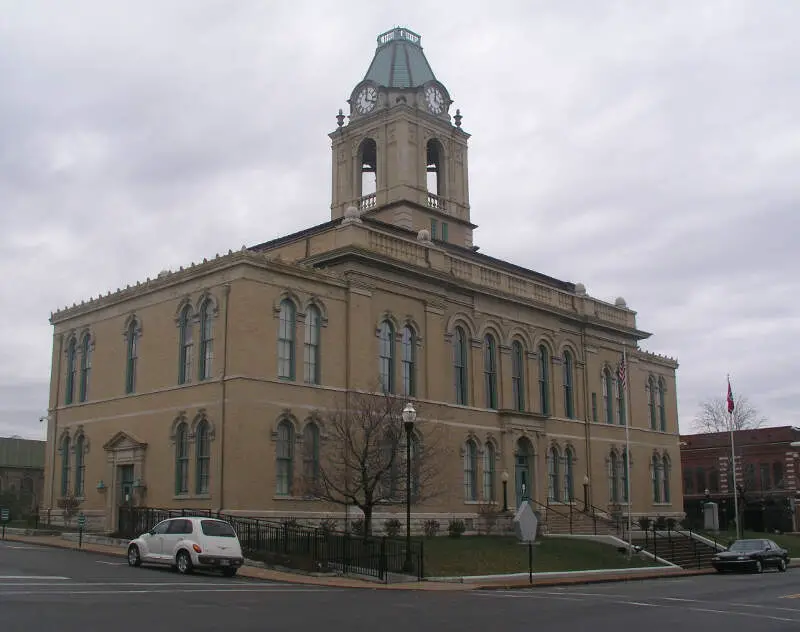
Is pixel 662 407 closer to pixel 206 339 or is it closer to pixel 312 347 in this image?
pixel 312 347

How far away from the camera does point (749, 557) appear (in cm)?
3934

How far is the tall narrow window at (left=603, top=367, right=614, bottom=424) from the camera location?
5678cm

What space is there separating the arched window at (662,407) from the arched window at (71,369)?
120 ft

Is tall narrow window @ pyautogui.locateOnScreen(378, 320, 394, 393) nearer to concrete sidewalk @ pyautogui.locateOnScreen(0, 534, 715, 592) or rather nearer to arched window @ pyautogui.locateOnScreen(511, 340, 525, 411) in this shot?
arched window @ pyautogui.locateOnScreen(511, 340, 525, 411)

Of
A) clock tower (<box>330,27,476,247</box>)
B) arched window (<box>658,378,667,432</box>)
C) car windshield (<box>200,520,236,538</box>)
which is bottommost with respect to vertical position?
car windshield (<box>200,520,236,538</box>)

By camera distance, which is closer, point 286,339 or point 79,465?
point 286,339

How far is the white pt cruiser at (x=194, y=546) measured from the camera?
26562 mm

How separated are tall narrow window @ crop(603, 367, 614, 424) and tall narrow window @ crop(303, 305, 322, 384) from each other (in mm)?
22802

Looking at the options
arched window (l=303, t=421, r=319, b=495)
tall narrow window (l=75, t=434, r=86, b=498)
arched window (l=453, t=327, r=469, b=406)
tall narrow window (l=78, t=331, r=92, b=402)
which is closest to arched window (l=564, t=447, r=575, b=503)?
arched window (l=453, t=327, r=469, b=406)

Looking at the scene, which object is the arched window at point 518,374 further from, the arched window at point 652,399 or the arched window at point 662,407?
the arched window at point 662,407

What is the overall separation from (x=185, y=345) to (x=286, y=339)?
4.32 m

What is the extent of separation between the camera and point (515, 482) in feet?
158

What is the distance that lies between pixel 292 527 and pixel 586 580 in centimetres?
1038

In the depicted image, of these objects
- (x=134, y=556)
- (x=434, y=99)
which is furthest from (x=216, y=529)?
(x=434, y=99)
